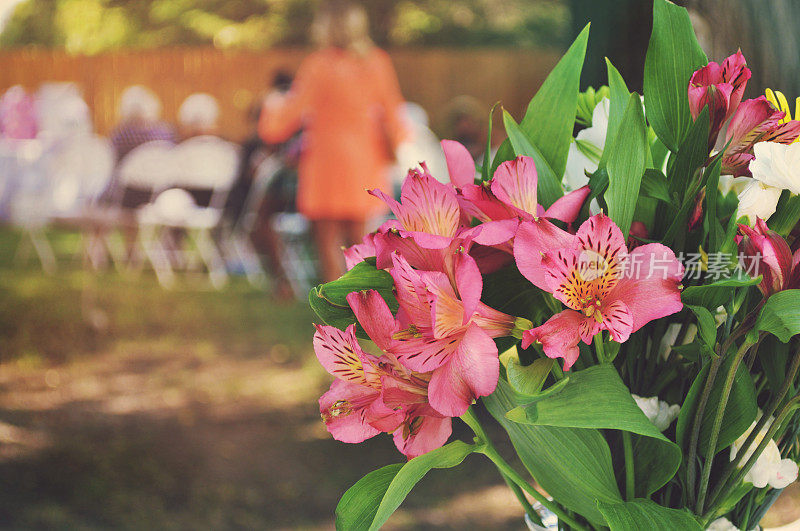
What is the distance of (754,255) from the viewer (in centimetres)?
28

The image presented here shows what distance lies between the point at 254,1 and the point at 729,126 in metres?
1.97

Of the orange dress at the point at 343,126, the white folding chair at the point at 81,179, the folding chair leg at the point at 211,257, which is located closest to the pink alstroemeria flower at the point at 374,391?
the orange dress at the point at 343,126

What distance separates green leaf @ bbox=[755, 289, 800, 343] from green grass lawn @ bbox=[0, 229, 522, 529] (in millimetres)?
1851

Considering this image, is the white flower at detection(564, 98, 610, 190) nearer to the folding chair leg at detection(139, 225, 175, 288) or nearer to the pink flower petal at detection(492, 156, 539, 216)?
the pink flower petal at detection(492, 156, 539, 216)

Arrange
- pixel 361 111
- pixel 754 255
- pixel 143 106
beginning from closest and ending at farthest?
pixel 754 255 → pixel 361 111 → pixel 143 106

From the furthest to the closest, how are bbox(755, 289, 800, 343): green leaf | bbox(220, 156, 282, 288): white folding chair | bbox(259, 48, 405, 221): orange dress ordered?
bbox(220, 156, 282, 288): white folding chair → bbox(259, 48, 405, 221): orange dress → bbox(755, 289, 800, 343): green leaf

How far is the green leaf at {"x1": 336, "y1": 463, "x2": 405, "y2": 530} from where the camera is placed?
1.04ft

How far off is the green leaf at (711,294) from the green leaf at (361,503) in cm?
14

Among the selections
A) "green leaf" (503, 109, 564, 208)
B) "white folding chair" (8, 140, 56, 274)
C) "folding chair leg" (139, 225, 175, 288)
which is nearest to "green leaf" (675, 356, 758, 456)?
"green leaf" (503, 109, 564, 208)

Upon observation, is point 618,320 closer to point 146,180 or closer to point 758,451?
point 758,451

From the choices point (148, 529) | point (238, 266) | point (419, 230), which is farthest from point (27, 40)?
point (419, 230)

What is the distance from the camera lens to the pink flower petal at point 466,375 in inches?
10.5

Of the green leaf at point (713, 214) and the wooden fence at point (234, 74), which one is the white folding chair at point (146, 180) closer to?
the wooden fence at point (234, 74)

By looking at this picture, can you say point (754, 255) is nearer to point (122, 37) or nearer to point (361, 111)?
point (361, 111)
